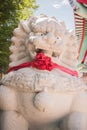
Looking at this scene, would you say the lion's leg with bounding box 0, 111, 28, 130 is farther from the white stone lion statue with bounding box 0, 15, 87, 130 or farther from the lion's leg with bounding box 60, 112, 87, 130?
the lion's leg with bounding box 60, 112, 87, 130

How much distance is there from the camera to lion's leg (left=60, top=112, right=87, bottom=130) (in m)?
2.02

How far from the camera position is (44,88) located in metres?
2.03

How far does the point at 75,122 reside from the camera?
202 cm

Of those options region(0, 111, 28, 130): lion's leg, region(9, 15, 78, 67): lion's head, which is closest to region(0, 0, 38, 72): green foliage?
region(9, 15, 78, 67): lion's head

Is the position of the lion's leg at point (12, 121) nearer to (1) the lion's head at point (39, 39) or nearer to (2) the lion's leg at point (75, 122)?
(2) the lion's leg at point (75, 122)

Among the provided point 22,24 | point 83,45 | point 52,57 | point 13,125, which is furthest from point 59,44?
point 83,45

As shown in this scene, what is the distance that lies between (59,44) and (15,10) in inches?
230

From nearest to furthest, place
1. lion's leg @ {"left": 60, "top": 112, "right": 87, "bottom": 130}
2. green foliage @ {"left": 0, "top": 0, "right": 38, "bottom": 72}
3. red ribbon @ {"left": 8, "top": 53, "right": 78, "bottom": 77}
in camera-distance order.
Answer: lion's leg @ {"left": 60, "top": 112, "right": 87, "bottom": 130}, red ribbon @ {"left": 8, "top": 53, "right": 78, "bottom": 77}, green foliage @ {"left": 0, "top": 0, "right": 38, "bottom": 72}

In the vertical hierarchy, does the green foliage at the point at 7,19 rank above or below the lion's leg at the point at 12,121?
below

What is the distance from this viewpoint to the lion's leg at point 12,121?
6.75 ft

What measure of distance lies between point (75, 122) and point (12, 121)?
413mm

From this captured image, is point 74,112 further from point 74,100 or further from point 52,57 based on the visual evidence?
point 52,57

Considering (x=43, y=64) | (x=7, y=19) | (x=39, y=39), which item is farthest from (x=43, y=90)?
(x=7, y=19)

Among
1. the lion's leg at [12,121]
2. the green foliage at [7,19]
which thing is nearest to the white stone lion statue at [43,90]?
the lion's leg at [12,121]
